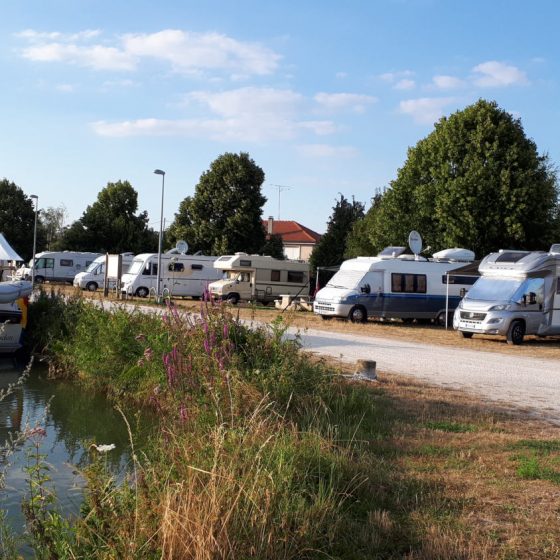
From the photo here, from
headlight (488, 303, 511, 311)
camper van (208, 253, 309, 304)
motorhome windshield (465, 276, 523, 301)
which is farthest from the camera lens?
camper van (208, 253, 309, 304)

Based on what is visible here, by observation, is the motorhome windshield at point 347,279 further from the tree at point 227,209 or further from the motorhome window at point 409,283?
the tree at point 227,209

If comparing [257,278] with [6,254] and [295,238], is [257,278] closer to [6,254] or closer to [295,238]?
[6,254]


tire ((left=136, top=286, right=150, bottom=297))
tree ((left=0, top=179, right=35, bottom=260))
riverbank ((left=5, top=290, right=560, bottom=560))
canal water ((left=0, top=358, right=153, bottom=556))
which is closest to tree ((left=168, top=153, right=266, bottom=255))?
tire ((left=136, top=286, right=150, bottom=297))

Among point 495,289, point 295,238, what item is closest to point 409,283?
point 495,289

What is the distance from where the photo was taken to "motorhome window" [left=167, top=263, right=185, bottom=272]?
37688mm

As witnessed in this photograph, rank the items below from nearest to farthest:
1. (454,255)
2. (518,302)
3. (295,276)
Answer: (518,302)
(454,255)
(295,276)

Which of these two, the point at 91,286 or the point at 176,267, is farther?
the point at 91,286

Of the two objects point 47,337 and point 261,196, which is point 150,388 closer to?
point 47,337

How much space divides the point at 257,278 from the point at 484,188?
10.9 meters

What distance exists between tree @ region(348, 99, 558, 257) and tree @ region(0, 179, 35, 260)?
4031 centimetres

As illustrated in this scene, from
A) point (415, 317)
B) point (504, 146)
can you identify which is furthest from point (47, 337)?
point (504, 146)

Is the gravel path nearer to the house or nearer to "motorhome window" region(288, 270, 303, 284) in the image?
"motorhome window" region(288, 270, 303, 284)

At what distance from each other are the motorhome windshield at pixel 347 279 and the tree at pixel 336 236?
20.3 m

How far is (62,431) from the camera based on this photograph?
9922 mm
